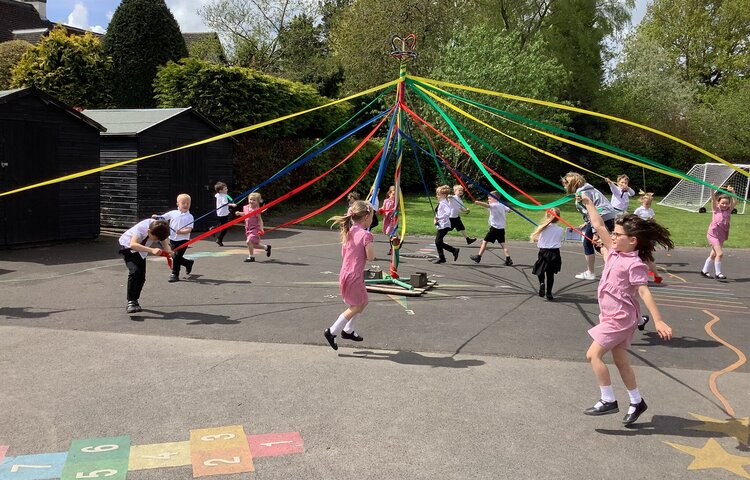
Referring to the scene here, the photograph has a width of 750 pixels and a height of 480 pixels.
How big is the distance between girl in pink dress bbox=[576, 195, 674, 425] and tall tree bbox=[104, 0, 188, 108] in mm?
20209

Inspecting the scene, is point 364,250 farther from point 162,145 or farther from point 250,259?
point 162,145

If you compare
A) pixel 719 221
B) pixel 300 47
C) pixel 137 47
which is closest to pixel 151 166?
pixel 137 47

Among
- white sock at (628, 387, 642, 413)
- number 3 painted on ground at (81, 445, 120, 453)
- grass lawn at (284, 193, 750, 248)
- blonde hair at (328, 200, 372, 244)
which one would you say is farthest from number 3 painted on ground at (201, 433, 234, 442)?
grass lawn at (284, 193, 750, 248)

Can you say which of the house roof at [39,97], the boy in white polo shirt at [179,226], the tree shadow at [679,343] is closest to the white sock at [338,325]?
the tree shadow at [679,343]

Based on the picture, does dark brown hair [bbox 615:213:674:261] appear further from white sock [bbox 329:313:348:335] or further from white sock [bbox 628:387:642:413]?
white sock [bbox 329:313:348:335]

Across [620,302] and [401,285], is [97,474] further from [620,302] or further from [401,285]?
[401,285]

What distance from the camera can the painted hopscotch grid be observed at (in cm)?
387

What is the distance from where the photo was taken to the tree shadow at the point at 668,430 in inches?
181

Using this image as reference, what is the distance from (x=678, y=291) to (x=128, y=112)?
1469 centimetres

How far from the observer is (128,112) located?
17422 millimetres

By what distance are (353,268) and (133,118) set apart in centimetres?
1247

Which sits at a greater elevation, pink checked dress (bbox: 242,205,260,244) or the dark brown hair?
the dark brown hair

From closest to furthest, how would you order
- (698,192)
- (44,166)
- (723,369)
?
(723,369), (44,166), (698,192)

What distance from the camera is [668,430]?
15.4ft
